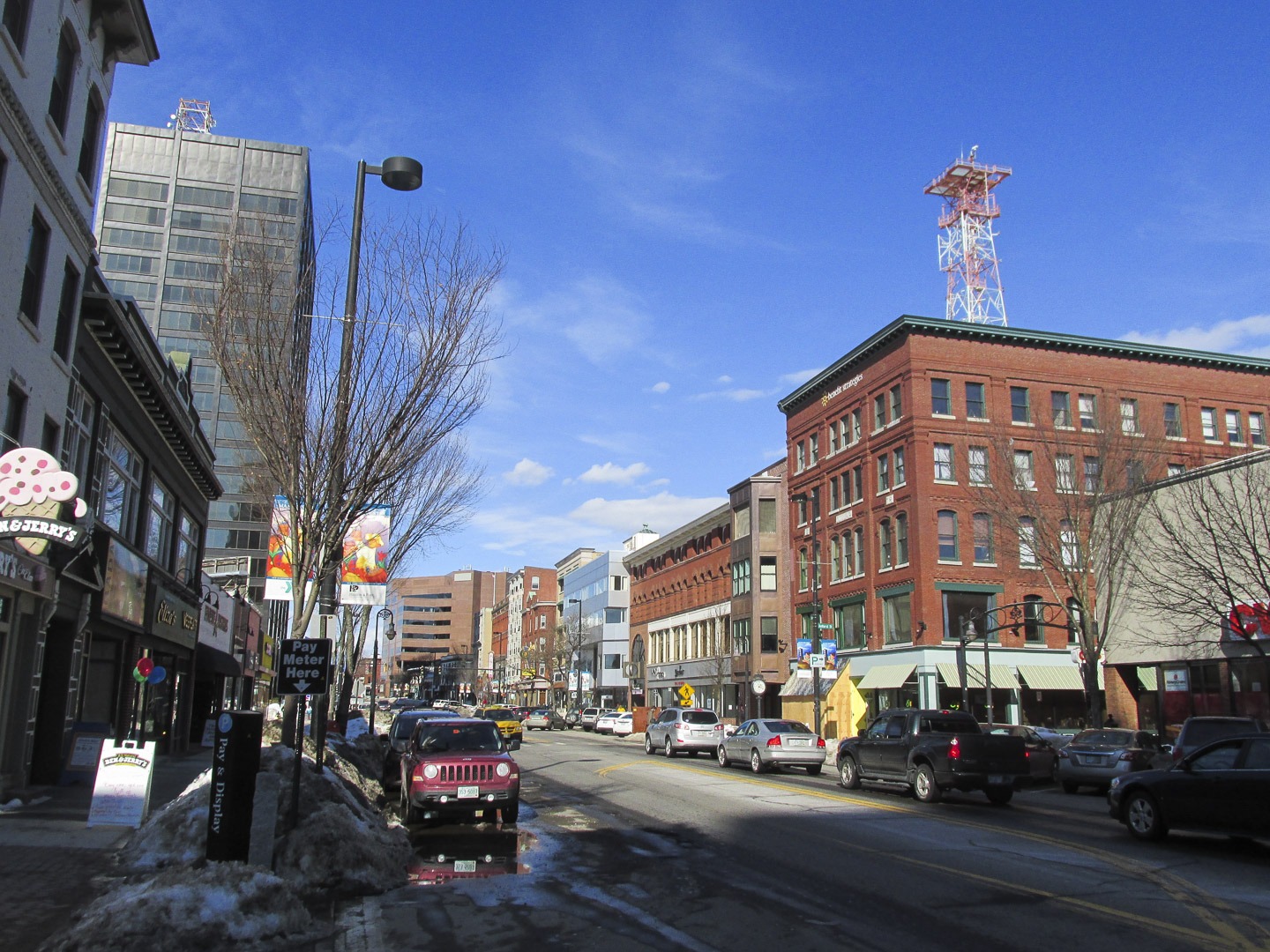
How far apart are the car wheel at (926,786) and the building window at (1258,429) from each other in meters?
38.9

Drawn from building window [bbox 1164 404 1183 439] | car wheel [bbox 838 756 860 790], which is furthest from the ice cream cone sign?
building window [bbox 1164 404 1183 439]

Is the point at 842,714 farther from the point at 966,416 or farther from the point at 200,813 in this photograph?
the point at 200,813

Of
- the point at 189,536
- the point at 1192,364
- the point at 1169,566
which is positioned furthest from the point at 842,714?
the point at 189,536

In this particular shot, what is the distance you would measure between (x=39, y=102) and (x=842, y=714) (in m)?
40.2

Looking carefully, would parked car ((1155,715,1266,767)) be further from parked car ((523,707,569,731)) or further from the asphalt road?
parked car ((523,707,569,731))

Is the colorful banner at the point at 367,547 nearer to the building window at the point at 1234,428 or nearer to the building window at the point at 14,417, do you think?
the building window at the point at 14,417

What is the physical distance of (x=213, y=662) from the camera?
37062mm

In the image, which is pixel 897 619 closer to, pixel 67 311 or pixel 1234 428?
pixel 1234 428

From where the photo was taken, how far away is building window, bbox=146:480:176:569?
27.0m

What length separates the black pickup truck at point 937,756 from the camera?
62.0ft

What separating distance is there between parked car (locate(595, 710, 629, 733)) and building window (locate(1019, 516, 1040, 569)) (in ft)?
84.2

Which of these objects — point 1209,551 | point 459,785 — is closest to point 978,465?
point 1209,551

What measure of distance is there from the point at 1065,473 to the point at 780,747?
1350cm

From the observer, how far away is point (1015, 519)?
3462 centimetres
